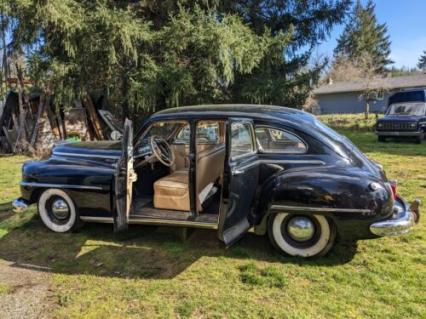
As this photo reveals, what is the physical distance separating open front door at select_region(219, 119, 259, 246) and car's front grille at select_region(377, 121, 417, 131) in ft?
38.9

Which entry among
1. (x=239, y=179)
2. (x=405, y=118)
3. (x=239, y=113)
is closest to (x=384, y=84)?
(x=405, y=118)

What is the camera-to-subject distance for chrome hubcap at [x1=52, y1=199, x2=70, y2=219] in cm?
458

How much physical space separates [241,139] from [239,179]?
1.65 ft

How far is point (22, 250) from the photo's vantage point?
169 inches

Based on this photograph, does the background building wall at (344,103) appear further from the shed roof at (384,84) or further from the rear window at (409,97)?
the rear window at (409,97)

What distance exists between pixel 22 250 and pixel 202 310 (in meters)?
2.55

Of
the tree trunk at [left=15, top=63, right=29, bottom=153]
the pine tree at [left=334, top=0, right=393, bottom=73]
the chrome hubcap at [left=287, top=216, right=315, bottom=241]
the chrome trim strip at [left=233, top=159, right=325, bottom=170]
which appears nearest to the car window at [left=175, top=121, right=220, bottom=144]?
the chrome trim strip at [left=233, top=159, right=325, bottom=170]

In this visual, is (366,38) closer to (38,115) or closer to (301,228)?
(38,115)

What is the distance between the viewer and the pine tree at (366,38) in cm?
5119

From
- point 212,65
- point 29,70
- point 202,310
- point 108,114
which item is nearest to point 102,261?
point 202,310

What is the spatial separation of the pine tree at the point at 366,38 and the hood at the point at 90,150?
5162 cm

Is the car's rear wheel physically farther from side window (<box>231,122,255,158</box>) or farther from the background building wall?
the background building wall

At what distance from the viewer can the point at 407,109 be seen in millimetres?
14562

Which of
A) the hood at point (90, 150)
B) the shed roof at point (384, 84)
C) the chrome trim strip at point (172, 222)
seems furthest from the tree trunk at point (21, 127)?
the shed roof at point (384, 84)
